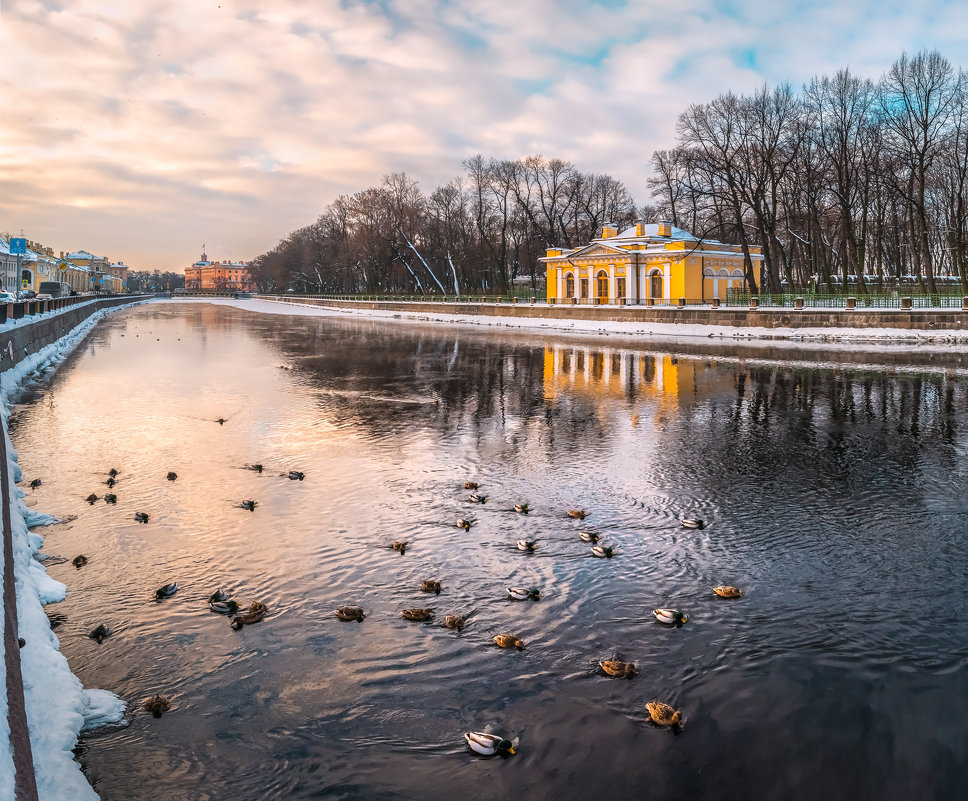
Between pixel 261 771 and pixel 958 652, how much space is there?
5089 millimetres

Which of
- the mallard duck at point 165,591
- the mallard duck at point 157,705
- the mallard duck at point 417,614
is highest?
the mallard duck at point 165,591

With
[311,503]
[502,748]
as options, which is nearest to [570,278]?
[311,503]

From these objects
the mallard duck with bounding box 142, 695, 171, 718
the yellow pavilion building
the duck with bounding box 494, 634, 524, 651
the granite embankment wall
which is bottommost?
the mallard duck with bounding box 142, 695, 171, 718

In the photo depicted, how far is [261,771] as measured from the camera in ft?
14.8

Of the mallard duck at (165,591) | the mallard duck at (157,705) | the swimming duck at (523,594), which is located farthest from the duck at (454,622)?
the mallard duck at (165,591)

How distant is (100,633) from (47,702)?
1232mm

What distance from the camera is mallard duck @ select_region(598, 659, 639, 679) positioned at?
543 cm

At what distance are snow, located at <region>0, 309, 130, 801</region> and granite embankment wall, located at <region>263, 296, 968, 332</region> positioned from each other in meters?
37.9

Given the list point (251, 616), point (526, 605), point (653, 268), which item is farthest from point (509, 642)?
point (653, 268)

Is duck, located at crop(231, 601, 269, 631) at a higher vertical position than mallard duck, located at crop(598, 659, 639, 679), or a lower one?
higher

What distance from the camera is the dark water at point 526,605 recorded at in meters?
4.57

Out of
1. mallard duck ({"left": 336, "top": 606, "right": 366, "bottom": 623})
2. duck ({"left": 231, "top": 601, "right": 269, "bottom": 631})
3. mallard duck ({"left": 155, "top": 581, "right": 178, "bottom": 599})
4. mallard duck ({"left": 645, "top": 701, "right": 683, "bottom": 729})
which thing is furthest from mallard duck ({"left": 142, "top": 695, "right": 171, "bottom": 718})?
mallard duck ({"left": 645, "top": 701, "right": 683, "bottom": 729})

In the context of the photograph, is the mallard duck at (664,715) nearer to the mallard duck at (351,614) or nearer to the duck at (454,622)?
the duck at (454,622)

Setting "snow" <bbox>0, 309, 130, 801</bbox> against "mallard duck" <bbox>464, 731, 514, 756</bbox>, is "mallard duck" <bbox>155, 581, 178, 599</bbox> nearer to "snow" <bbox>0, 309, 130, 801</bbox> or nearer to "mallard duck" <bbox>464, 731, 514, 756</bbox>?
"snow" <bbox>0, 309, 130, 801</bbox>
